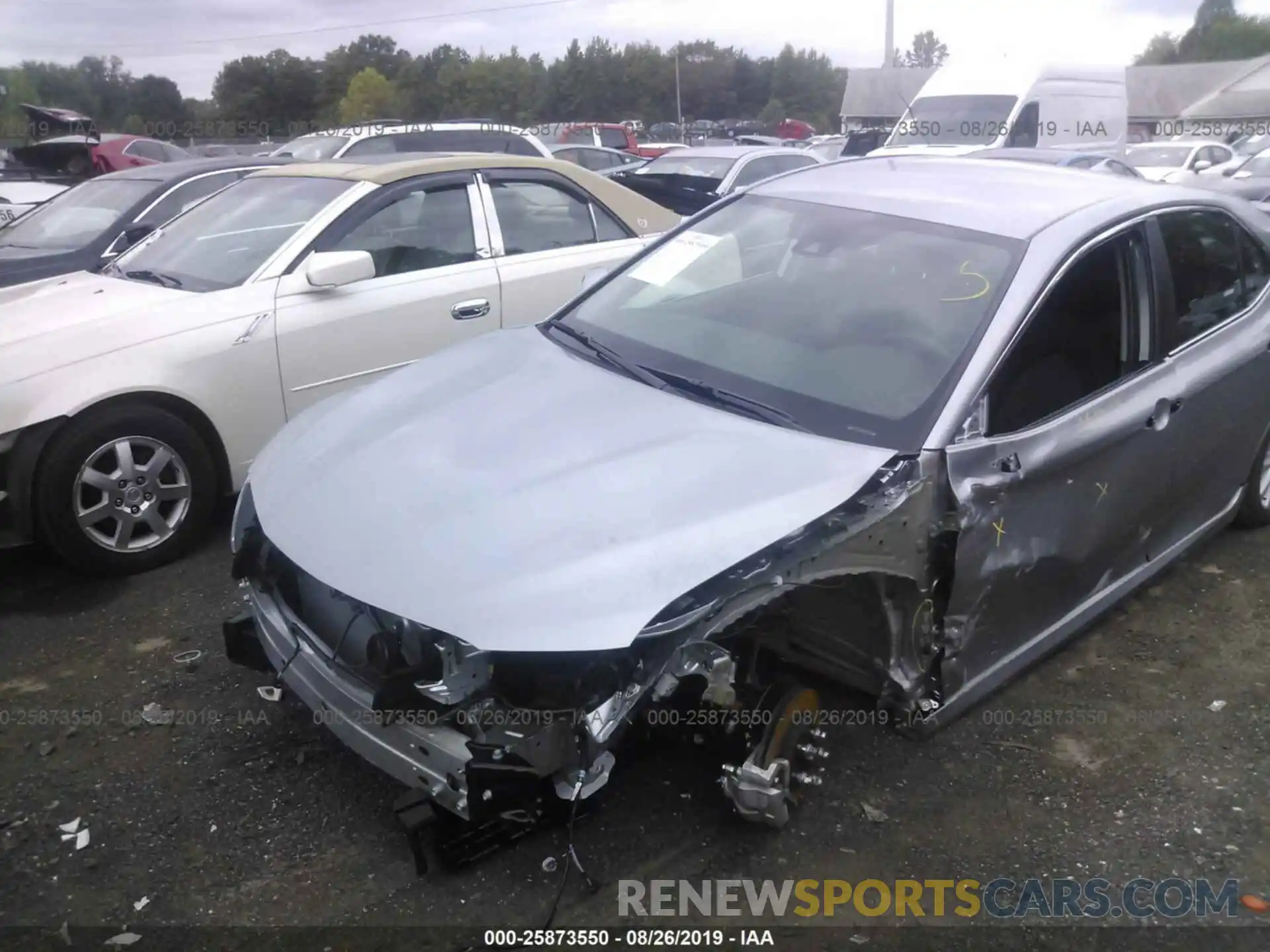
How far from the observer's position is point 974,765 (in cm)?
316

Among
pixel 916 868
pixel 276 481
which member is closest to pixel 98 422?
pixel 276 481

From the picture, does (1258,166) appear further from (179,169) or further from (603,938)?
(603,938)

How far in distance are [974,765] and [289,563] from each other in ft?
7.01

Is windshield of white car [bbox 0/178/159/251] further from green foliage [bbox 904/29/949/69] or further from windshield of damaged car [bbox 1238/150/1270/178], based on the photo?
green foliage [bbox 904/29/949/69]

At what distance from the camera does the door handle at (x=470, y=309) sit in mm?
5086

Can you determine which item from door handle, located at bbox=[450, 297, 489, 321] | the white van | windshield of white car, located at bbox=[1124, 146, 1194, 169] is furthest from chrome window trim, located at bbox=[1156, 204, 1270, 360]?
windshield of white car, located at bbox=[1124, 146, 1194, 169]

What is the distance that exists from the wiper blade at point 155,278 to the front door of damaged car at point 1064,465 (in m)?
3.74

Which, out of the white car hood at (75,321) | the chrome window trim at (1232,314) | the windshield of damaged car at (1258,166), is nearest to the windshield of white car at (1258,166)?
the windshield of damaged car at (1258,166)

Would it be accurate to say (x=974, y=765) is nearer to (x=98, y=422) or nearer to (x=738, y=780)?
(x=738, y=780)

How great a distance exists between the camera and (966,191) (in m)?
3.54

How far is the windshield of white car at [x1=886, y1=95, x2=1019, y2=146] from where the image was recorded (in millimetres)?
13898

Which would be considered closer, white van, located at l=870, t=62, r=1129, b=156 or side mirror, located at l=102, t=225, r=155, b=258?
side mirror, located at l=102, t=225, r=155, b=258

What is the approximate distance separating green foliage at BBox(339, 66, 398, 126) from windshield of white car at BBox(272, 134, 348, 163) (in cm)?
3266

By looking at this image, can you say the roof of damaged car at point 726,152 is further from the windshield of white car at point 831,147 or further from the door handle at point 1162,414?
the windshield of white car at point 831,147
